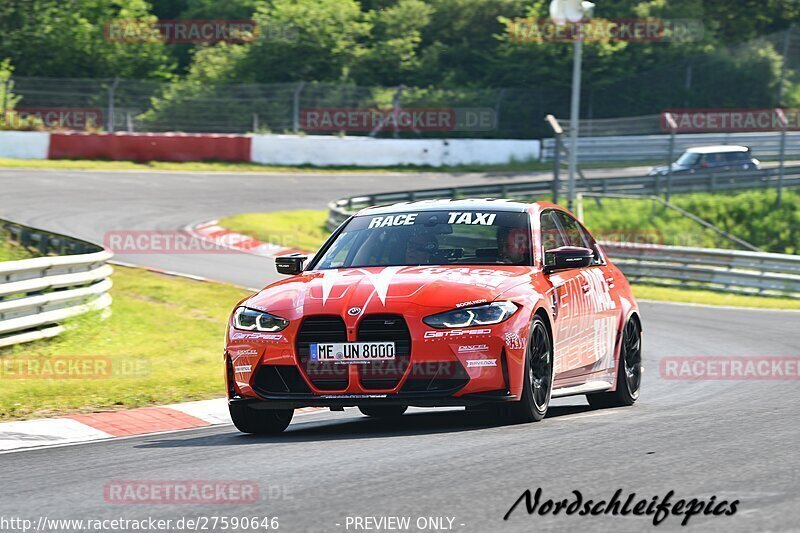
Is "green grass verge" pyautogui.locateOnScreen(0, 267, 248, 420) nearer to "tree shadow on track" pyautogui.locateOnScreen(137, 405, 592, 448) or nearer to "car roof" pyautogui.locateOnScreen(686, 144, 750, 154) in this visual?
"tree shadow on track" pyautogui.locateOnScreen(137, 405, 592, 448)

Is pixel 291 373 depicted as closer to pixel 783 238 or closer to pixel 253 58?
pixel 783 238

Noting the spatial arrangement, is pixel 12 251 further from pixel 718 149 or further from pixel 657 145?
pixel 718 149

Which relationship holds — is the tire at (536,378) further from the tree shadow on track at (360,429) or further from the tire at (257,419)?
the tire at (257,419)

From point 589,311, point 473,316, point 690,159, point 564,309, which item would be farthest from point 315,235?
point 473,316

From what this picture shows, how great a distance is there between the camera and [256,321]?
7.98 m

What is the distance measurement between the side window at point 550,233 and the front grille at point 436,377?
171cm

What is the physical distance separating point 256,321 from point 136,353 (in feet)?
19.0

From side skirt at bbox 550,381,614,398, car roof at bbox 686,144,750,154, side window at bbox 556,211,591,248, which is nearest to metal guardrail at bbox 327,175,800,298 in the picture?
car roof at bbox 686,144,750,154

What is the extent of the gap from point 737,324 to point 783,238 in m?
Answer: 15.6

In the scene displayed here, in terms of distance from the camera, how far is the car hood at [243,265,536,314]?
7695mm

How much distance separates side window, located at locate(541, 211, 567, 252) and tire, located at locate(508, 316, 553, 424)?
1.00 metres

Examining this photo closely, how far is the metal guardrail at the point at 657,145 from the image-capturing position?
34.1 m

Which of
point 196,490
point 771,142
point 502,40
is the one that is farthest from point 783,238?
point 196,490

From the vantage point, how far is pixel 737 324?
18.8 metres
